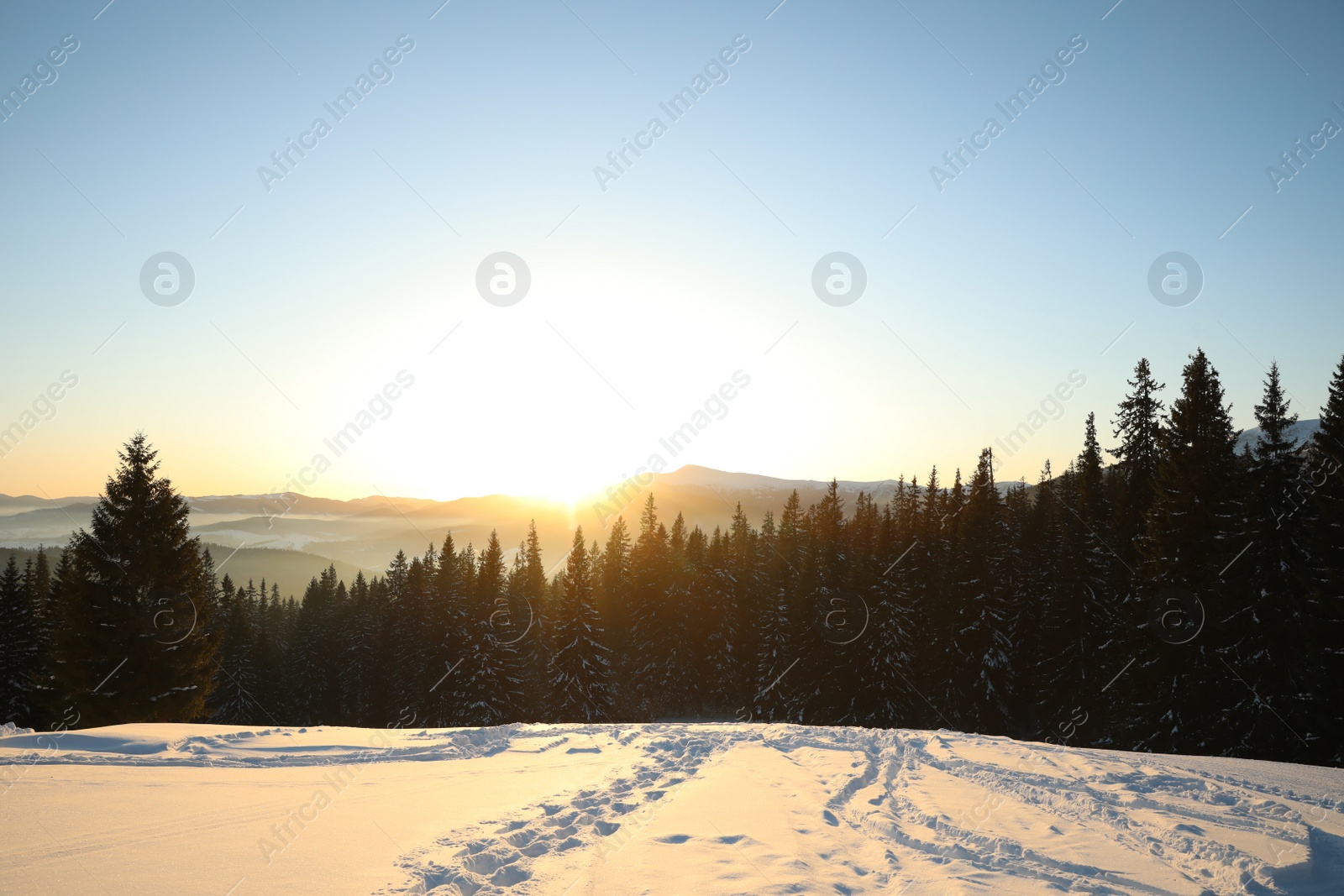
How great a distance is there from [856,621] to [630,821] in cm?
3474

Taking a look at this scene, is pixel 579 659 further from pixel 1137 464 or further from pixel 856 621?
pixel 1137 464

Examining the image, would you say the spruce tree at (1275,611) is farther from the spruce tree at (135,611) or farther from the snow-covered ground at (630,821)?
the spruce tree at (135,611)

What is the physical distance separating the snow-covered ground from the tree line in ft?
51.2

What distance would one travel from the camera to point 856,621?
39.4m

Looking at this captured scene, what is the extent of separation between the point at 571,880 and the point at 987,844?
14.6ft

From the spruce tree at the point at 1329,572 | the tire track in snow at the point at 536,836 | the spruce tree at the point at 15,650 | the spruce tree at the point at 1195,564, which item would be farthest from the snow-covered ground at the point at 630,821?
the spruce tree at the point at 15,650

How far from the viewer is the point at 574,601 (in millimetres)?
44062

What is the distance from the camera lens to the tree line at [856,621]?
22.5 metres

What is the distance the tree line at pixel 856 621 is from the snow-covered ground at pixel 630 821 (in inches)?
614

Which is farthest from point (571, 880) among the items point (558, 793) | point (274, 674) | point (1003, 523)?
point (274, 674)

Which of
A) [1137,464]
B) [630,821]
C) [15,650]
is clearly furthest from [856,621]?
[15,650]

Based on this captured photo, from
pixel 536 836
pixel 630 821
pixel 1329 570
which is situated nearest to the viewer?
pixel 536 836

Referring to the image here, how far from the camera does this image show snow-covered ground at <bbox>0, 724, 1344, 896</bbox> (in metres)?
5.48

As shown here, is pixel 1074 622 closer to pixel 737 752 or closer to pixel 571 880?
pixel 737 752
